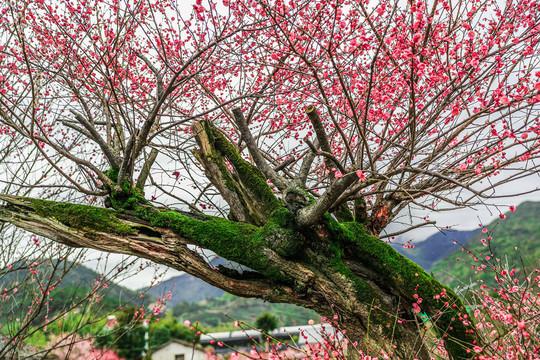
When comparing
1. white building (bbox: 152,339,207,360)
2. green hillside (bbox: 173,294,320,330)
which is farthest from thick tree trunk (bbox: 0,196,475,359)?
green hillside (bbox: 173,294,320,330)

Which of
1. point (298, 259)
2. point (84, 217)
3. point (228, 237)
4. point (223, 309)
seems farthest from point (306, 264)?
point (223, 309)

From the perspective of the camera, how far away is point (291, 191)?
3195 mm

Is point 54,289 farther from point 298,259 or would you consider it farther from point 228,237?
point 298,259

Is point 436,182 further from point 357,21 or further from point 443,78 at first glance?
point 357,21

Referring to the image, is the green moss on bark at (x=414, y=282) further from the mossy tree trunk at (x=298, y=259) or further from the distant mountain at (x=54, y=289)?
the distant mountain at (x=54, y=289)

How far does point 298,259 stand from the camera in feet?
10.5

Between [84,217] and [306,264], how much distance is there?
103 inches

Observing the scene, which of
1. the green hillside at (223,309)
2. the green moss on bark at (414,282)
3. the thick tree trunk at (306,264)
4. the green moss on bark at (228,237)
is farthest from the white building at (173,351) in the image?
the green moss on bark at (414,282)

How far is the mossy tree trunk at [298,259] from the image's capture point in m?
3.00

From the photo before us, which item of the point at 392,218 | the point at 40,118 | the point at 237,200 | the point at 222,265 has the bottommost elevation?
the point at 222,265

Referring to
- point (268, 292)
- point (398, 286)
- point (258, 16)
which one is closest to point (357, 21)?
point (258, 16)

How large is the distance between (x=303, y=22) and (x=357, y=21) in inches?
30.8

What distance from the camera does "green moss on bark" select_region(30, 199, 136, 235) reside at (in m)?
3.37

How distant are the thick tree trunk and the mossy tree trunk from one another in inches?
0.4
